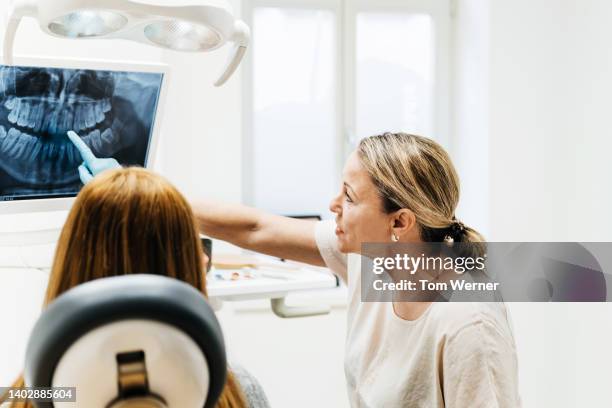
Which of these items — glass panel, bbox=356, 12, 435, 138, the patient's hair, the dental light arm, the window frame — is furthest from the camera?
glass panel, bbox=356, 12, 435, 138

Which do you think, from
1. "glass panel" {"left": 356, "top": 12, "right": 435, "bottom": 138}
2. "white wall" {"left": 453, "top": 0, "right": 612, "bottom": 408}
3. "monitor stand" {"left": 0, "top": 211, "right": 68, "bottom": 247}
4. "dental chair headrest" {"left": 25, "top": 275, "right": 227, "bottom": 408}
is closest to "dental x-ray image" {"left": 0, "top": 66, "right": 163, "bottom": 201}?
"monitor stand" {"left": 0, "top": 211, "right": 68, "bottom": 247}

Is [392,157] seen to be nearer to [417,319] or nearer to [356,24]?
[417,319]

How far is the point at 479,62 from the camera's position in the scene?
265cm

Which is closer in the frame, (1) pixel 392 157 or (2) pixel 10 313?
(1) pixel 392 157

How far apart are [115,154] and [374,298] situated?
2.29 feet

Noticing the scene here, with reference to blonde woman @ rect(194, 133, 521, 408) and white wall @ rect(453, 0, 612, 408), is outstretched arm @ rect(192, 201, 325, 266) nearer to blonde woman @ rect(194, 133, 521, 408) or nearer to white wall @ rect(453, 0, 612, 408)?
blonde woman @ rect(194, 133, 521, 408)

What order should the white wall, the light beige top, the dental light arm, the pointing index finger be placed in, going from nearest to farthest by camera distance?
the dental light arm < the light beige top < the pointing index finger < the white wall

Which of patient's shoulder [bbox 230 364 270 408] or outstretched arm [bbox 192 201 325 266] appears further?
outstretched arm [bbox 192 201 325 266]

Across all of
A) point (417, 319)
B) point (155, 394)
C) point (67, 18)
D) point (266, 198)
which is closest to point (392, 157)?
point (417, 319)

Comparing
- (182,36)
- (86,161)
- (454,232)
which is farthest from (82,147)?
(454,232)

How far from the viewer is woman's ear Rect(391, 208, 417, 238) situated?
1327 millimetres

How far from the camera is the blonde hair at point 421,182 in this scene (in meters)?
1.29

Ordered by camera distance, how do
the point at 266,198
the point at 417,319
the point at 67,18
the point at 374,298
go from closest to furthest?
the point at 67,18 → the point at 417,319 → the point at 374,298 → the point at 266,198

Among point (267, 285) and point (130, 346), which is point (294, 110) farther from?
point (130, 346)
